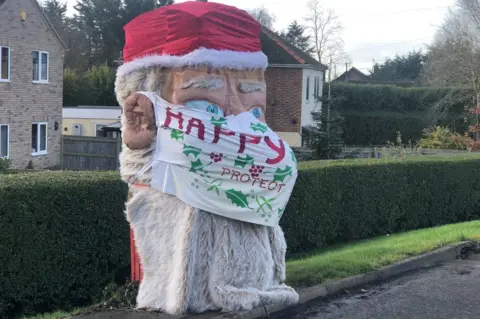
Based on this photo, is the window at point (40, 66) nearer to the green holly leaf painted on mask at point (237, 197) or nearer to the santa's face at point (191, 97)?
the santa's face at point (191, 97)

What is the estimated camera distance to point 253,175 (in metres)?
5.44

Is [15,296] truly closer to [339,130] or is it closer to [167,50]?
[167,50]

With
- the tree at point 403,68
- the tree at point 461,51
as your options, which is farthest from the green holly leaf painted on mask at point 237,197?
the tree at point 403,68

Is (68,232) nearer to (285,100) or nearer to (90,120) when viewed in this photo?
(285,100)

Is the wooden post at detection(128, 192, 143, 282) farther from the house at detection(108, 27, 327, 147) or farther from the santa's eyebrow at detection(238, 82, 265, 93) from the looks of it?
the house at detection(108, 27, 327, 147)

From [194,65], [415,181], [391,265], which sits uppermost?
[194,65]

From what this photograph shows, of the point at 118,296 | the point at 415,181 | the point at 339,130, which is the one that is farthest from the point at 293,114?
the point at 118,296

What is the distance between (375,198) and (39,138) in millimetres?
16783

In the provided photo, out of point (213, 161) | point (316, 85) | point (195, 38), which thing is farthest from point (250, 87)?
point (316, 85)

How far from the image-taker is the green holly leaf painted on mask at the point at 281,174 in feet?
18.2

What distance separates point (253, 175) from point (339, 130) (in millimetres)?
14736

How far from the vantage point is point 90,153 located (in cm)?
2402

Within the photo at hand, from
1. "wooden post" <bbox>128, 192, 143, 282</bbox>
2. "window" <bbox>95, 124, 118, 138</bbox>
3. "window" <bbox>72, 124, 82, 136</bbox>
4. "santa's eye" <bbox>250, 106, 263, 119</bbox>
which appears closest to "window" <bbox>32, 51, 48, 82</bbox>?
"window" <bbox>95, 124, 118, 138</bbox>

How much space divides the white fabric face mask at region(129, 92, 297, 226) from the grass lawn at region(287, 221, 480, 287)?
2.04 meters
